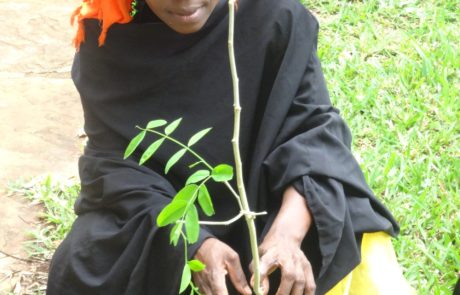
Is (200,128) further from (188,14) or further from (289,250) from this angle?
(289,250)

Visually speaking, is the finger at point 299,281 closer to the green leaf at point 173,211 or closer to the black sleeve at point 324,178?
the black sleeve at point 324,178

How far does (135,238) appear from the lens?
244cm

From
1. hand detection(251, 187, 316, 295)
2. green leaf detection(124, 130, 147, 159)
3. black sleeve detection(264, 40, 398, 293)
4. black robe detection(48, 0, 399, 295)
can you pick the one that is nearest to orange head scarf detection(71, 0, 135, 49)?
black robe detection(48, 0, 399, 295)

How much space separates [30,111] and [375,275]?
7.78ft

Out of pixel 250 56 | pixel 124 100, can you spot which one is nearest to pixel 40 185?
pixel 124 100

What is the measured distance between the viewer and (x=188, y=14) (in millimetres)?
2283

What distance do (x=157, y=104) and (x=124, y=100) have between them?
11 centimetres

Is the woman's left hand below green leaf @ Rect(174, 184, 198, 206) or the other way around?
below

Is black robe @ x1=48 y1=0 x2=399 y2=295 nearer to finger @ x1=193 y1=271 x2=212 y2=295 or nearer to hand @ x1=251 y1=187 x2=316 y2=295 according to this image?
hand @ x1=251 y1=187 x2=316 y2=295

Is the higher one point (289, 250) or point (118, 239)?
point (289, 250)

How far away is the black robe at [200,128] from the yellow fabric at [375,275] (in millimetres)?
63

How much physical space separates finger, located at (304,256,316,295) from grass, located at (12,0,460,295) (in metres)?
0.88

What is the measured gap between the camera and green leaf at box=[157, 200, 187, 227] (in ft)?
5.19

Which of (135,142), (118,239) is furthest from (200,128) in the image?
(135,142)
